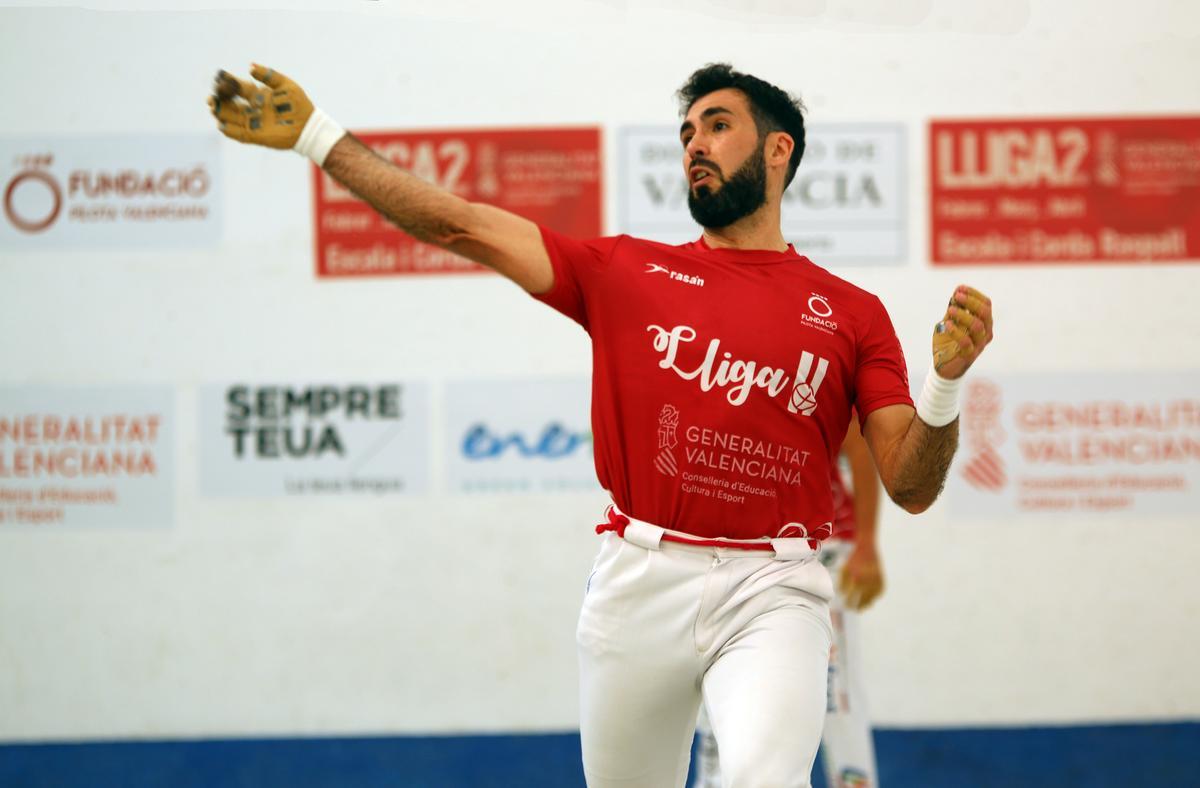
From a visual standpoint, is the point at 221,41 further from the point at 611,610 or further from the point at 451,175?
the point at 611,610

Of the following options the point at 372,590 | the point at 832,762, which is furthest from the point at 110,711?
the point at 832,762

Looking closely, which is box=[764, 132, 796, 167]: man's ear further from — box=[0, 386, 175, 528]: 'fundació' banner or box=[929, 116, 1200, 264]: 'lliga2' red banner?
box=[0, 386, 175, 528]: 'fundació' banner

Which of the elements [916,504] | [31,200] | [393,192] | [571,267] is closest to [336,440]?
[31,200]

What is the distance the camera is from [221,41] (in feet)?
13.5

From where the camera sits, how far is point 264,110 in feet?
6.96

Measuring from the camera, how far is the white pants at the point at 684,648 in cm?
216

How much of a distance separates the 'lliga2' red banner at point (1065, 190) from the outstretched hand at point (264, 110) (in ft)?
8.27

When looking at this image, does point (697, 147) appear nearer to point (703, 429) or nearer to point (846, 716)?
point (703, 429)

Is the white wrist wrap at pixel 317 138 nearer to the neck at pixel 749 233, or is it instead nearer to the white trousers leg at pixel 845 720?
the neck at pixel 749 233

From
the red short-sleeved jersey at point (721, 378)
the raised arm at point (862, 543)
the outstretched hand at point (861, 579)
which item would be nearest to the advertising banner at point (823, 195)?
the raised arm at point (862, 543)

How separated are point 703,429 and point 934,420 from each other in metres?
0.41

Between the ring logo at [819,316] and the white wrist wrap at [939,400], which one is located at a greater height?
the ring logo at [819,316]

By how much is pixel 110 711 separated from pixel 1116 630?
3.32 metres

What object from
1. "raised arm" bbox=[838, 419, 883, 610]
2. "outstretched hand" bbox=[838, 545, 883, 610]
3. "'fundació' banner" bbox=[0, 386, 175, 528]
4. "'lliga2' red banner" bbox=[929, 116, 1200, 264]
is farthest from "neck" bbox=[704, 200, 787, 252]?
"'fundació' banner" bbox=[0, 386, 175, 528]
